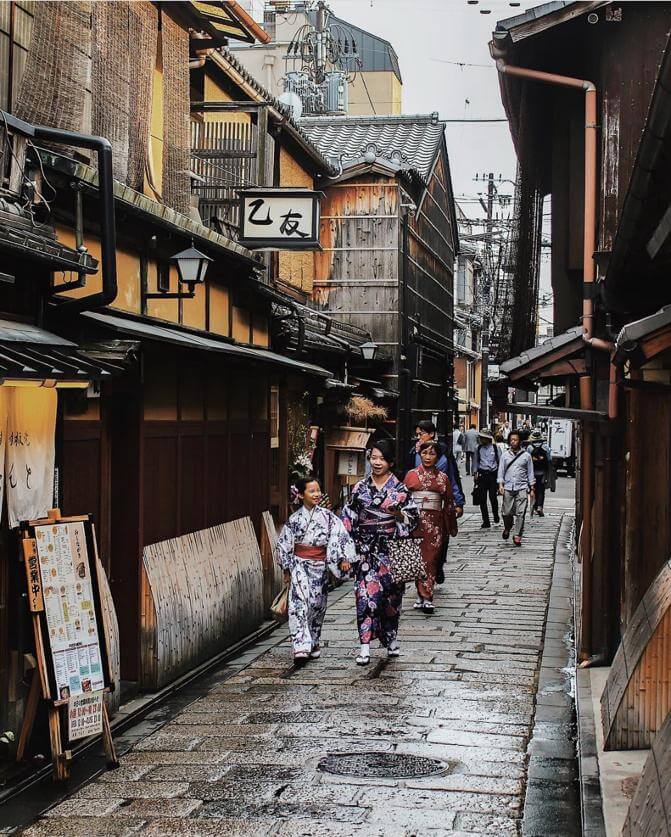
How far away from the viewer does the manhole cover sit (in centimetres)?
841

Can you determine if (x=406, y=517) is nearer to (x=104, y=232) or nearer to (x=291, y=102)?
(x=104, y=232)

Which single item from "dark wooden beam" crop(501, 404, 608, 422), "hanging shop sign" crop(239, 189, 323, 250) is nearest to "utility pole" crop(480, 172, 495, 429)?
"hanging shop sign" crop(239, 189, 323, 250)

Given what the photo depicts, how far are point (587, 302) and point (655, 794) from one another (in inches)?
345

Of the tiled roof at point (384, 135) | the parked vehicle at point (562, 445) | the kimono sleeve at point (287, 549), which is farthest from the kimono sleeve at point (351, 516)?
the parked vehicle at point (562, 445)

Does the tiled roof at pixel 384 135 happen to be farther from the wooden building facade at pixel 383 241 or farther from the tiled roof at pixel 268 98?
the tiled roof at pixel 268 98

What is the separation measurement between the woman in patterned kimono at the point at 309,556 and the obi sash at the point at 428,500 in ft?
13.2

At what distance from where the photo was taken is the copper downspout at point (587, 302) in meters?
11.8

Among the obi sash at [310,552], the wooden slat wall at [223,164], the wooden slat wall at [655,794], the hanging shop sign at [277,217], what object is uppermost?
the wooden slat wall at [223,164]

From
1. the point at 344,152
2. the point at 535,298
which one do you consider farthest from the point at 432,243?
the point at 535,298

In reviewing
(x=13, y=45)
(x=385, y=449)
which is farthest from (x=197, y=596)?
(x=13, y=45)

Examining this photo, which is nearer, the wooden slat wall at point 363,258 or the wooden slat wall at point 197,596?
the wooden slat wall at point 197,596

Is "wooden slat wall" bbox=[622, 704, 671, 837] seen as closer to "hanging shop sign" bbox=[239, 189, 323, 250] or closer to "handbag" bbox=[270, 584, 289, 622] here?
"handbag" bbox=[270, 584, 289, 622]

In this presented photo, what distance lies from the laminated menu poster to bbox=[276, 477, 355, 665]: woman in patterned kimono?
369 centimetres

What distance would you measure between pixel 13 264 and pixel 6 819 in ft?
13.1
